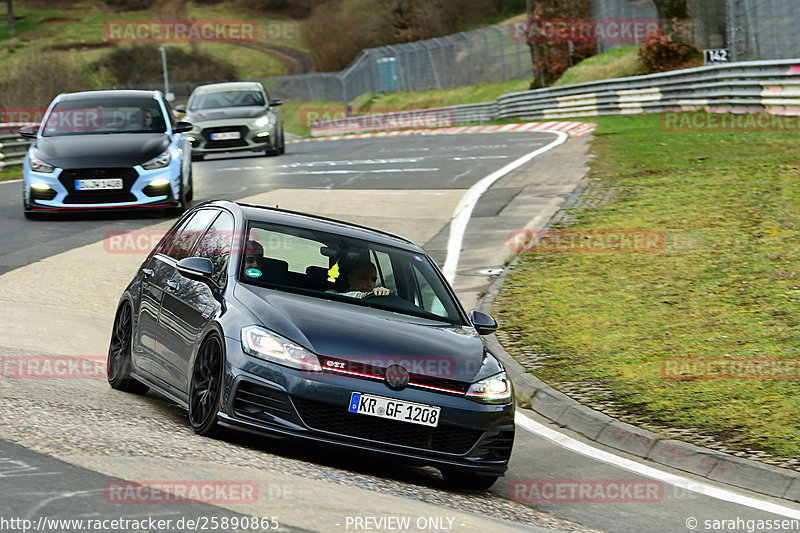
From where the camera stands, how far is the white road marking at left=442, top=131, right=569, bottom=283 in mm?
15641

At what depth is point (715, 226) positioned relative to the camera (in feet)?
52.4

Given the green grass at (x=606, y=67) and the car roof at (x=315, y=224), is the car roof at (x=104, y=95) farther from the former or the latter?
the green grass at (x=606, y=67)

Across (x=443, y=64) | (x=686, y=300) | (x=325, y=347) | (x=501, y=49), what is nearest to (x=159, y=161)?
(x=686, y=300)

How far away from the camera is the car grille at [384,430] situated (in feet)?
22.1

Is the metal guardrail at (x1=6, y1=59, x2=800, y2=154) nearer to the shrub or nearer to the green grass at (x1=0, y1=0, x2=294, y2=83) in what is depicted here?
the shrub

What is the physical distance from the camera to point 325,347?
22.5 feet

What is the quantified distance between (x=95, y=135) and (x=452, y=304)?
1122cm

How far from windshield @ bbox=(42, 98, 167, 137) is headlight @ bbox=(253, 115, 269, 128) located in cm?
1089

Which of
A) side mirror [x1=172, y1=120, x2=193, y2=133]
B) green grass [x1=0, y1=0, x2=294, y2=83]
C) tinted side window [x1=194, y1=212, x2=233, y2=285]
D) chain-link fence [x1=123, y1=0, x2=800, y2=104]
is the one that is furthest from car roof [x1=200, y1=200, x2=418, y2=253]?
green grass [x1=0, y1=0, x2=294, y2=83]

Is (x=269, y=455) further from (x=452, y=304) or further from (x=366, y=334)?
(x=452, y=304)

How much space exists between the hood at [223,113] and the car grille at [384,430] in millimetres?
23304

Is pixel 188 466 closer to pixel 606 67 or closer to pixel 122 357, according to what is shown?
pixel 122 357

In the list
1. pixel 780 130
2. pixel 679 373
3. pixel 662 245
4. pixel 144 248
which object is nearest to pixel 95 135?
pixel 144 248

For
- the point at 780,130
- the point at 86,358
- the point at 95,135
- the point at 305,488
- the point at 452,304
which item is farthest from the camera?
the point at 780,130
